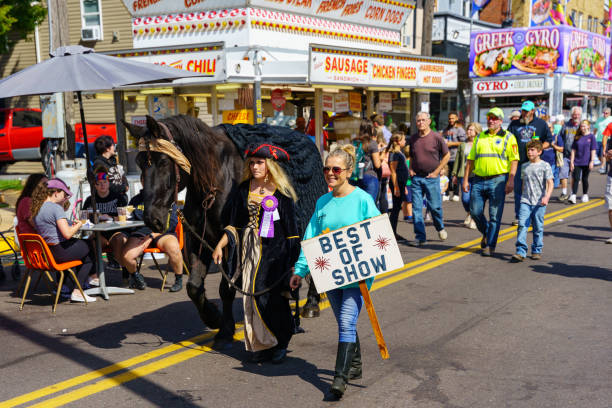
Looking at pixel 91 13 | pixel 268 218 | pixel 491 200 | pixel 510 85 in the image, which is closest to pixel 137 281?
pixel 268 218

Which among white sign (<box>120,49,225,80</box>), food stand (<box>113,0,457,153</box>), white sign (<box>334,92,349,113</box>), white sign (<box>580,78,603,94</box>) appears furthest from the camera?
white sign (<box>580,78,603,94</box>)

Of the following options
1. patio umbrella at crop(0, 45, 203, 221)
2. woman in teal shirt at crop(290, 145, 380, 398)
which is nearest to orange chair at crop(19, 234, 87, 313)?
patio umbrella at crop(0, 45, 203, 221)

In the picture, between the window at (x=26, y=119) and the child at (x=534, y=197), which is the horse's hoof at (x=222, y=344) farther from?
the window at (x=26, y=119)

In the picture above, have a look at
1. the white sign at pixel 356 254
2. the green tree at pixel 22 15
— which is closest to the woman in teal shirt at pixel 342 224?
the white sign at pixel 356 254

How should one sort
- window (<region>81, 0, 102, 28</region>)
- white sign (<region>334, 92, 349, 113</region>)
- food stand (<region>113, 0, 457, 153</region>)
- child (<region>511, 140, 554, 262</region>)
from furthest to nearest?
window (<region>81, 0, 102, 28</region>) → white sign (<region>334, 92, 349, 113</region>) → food stand (<region>113, 0, 457, 153</region>) → child (<region>511, 140, 554, 262</region>)

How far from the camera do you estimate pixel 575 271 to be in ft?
27.7

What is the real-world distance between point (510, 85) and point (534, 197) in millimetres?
16269

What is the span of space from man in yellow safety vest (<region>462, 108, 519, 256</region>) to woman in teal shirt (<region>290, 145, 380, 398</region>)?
499cm

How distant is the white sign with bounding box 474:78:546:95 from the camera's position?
23.6 m

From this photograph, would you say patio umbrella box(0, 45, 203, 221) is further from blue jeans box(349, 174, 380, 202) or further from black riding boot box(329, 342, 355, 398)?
blue jeans box(349, 174, 380, 202)

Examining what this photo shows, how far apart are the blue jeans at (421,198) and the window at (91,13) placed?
659 inches

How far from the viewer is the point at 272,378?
4992mm

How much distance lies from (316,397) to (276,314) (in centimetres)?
84

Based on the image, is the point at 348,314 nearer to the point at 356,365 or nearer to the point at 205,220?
the point at 356,365
